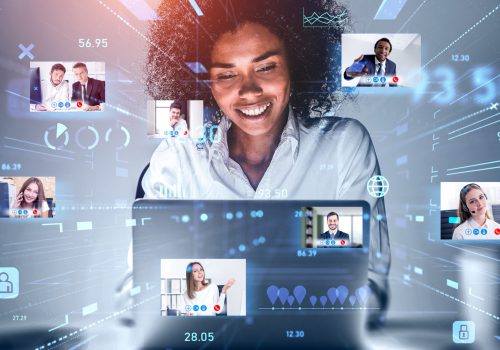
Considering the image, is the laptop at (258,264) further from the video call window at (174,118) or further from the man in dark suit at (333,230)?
the video call window at (174,118)

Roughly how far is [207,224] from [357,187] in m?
0.59

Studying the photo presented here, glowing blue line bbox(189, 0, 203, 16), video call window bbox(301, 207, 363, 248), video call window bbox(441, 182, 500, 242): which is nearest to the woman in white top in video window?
video call window bbox(441, 182, 500, 242)

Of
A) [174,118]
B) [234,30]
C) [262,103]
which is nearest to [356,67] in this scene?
[262,103]

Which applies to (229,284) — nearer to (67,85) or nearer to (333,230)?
(333,230)

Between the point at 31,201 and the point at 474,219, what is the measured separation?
1717 millimetres

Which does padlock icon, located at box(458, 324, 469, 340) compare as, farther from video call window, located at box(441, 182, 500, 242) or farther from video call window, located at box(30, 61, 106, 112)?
video call window, located at box(30, 61, 106, 112)

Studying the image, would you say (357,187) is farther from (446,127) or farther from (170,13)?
(170,13)

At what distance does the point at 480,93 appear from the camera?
154 centimetres

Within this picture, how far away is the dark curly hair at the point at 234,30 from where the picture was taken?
1.52m

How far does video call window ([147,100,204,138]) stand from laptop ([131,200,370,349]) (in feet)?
0.89

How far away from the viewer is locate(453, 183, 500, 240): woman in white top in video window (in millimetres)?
1539

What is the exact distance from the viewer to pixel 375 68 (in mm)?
1527

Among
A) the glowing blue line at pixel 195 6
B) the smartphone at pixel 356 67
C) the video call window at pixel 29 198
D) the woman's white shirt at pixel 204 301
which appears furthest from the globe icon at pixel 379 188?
the video call window at pixel 29 198

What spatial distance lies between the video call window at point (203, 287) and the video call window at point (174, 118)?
495 millimetres
